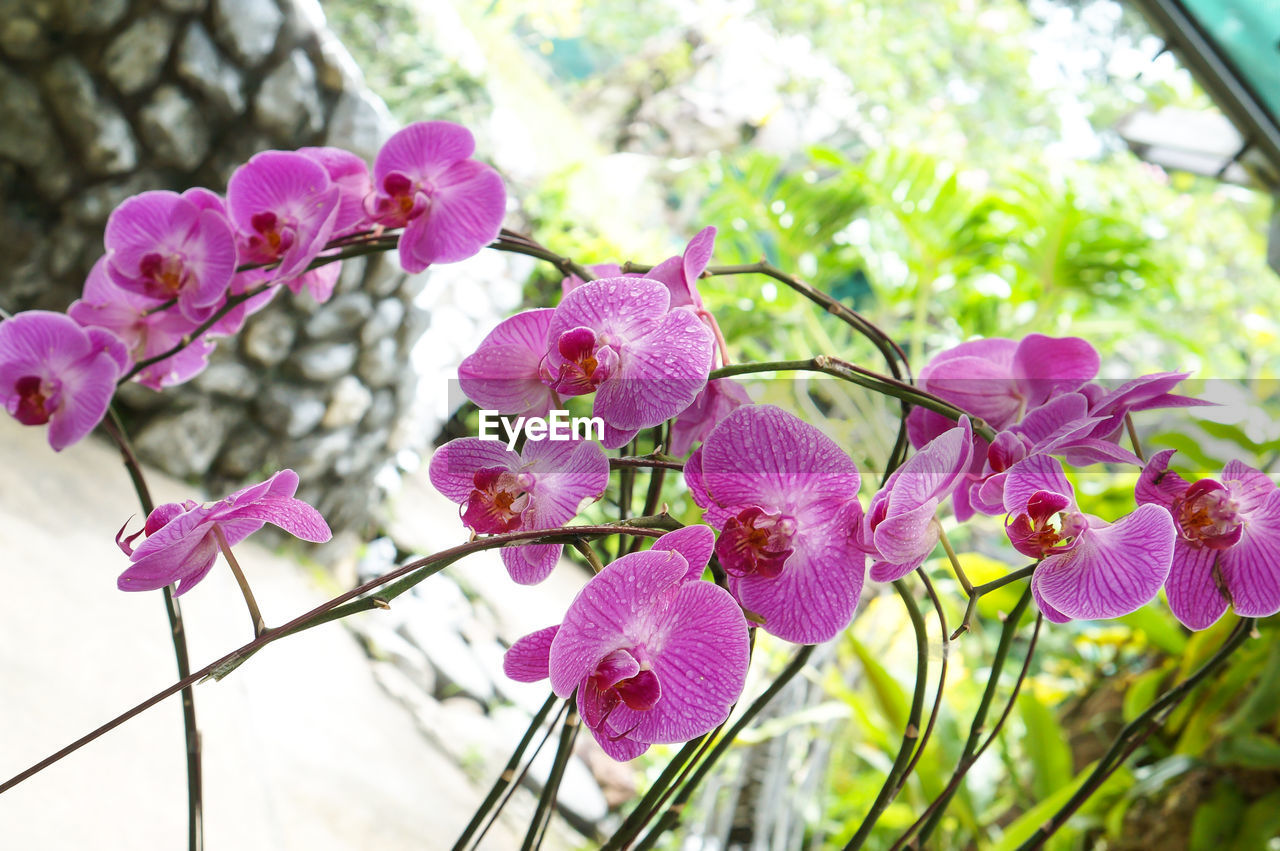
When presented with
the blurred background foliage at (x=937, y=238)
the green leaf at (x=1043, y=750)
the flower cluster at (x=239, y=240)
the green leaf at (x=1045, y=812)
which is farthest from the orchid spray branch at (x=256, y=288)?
the green leaf at (x=1043, y=750)

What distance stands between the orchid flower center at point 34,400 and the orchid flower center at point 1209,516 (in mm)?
305

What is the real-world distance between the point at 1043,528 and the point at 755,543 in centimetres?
6

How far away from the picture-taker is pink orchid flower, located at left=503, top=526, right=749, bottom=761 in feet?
0.53

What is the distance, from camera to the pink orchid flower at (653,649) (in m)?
0.16

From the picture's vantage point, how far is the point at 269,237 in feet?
0.88

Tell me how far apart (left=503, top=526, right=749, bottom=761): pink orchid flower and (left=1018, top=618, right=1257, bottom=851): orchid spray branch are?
10cm

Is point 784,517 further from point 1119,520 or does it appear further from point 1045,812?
point 1045,812

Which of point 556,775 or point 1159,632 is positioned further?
point 1159,632

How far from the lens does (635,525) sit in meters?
0.17

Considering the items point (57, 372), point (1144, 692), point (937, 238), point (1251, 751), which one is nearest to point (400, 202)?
point (57, 372)

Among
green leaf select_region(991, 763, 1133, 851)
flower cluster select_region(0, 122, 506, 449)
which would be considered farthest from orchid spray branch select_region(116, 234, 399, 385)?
green leaf select_region(991, 763, 1133, 851)

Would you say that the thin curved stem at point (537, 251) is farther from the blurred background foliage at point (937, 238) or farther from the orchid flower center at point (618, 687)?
the blurred background foliage at point (937, 238)

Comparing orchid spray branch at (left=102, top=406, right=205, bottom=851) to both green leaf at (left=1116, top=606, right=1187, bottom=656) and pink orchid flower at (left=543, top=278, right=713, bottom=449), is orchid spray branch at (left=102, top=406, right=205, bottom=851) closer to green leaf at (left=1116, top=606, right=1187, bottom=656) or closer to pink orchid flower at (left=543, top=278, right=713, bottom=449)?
pink orchid flower at (left=543, top=278, right=713, bottom=449)

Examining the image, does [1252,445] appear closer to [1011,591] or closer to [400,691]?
[1011,591]
